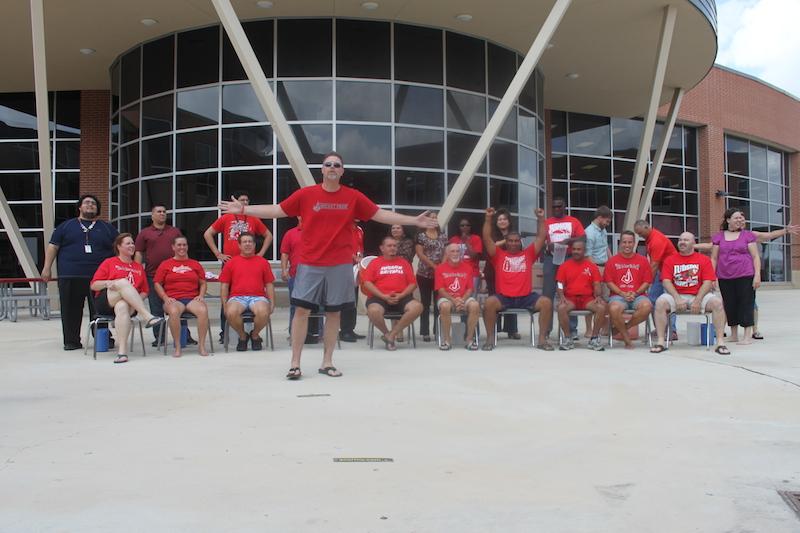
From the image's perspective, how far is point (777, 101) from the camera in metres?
27.8

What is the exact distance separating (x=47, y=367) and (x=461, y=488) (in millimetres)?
4852

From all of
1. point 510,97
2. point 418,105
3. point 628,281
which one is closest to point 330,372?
point 628,281

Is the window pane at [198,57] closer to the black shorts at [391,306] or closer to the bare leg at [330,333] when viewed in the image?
the black shorts at [391,306]

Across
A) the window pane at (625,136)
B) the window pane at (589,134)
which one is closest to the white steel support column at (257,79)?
the window pane at (589,134)

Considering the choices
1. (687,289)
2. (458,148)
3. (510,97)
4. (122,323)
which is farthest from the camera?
(458,148)

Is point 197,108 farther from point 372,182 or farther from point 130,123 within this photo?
point 372,182

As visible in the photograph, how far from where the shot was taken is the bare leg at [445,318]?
7.61 meters

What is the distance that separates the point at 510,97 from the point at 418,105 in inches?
105

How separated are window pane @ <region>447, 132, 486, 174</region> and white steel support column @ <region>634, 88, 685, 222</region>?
15.3 ft

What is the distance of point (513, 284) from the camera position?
7.77 metres

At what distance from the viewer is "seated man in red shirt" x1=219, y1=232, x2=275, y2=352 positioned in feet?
23.7

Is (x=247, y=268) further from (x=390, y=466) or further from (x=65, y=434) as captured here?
(x=390, y=466)

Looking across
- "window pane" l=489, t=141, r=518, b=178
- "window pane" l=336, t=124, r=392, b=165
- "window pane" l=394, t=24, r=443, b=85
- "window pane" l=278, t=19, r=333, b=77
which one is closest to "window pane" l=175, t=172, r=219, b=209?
"window pane" l=278, t=19, r=333, b=77

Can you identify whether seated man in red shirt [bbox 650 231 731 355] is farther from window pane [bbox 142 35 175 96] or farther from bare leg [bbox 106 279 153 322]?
window pane [bbox 142 35 175 96]
